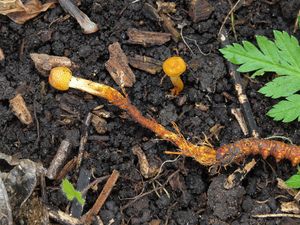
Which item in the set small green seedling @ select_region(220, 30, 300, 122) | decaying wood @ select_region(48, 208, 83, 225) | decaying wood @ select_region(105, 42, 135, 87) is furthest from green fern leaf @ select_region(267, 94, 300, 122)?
decaying wood @ select_region(48, 208, 83, 225)

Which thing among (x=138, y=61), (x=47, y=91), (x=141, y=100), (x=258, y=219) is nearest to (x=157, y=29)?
(x=138, y=61)

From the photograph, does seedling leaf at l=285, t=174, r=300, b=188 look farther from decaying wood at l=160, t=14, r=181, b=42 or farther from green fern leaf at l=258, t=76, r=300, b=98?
decaying wood at l=160, t=14, r=181, b=42

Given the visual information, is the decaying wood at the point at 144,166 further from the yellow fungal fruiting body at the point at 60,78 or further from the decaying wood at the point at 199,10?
the decaying wood at the point at 199,10

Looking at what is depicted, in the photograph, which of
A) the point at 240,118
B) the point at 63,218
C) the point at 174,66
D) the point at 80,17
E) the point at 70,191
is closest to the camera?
the point at 70,191

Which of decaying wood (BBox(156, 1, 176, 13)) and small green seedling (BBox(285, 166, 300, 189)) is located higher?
decaying wood (BBox(156, 1, 176, 13))

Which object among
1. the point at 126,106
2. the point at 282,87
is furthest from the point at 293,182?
the point at 126,106

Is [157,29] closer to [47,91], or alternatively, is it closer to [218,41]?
[218,41]

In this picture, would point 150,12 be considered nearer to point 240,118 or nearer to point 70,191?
→ point 240,118
